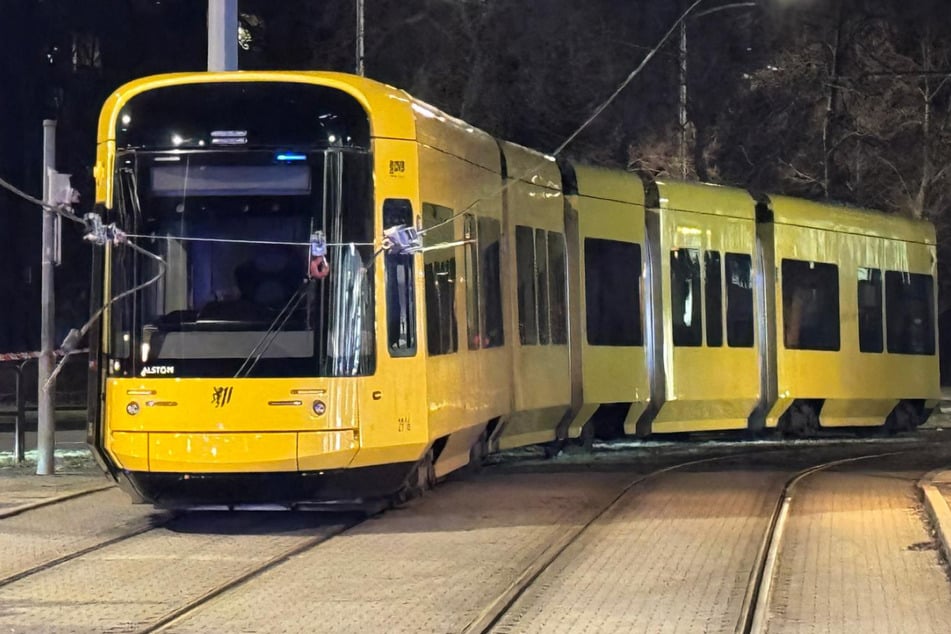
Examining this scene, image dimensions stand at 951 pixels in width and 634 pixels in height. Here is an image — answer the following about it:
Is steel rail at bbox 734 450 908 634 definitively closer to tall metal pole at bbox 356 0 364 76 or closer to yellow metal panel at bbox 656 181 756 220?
yellow metal panel at bbox 656 181 756 220

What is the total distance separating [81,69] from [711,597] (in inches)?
1236

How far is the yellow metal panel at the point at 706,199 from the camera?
19828 millimetres

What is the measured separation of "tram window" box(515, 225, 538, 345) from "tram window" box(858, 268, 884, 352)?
26.2 ft

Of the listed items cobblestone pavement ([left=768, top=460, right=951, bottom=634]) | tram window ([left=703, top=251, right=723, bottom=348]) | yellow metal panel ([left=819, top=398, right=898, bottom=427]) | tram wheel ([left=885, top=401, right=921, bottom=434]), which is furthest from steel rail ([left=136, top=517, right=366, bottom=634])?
tram wheel ([left=885, top=401, right=921, bottom=434])

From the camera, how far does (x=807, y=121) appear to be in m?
39.7

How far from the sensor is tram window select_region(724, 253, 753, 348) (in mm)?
20594

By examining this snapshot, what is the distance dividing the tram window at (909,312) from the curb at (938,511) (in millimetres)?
8693

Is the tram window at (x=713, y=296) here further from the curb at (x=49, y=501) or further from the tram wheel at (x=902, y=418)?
the curb at (x=49, y=501)

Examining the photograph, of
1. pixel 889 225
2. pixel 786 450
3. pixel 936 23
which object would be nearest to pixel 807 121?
pixel 936 23

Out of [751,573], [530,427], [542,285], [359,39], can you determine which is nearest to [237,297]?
[751,573]

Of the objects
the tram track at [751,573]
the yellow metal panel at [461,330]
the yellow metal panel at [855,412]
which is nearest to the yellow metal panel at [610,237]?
the yellow metal panel at [461,330]

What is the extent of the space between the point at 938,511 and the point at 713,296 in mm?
8203

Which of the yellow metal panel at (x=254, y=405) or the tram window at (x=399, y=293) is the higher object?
the tram window at (x=399, y=293)

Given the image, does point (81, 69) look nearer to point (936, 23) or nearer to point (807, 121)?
point (807, 121)
